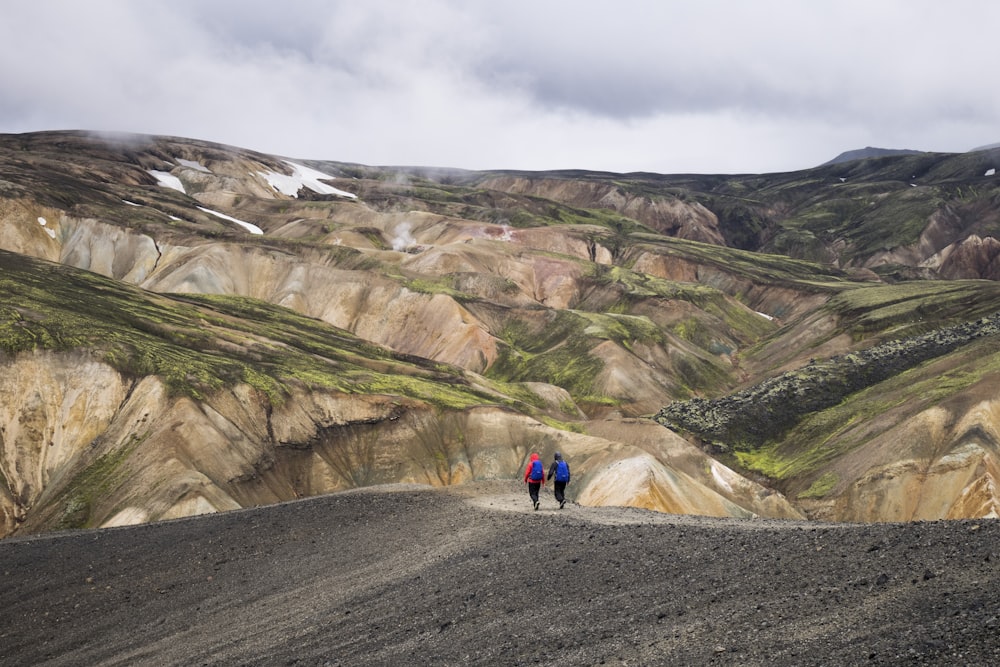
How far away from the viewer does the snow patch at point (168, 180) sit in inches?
7456

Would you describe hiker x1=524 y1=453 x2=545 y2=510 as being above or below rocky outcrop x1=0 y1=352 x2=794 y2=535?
above

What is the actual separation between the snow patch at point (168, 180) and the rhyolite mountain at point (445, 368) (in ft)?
61.6

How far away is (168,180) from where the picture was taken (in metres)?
194

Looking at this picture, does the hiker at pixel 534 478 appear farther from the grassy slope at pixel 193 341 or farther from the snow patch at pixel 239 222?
the snow patch at pixel 239 222

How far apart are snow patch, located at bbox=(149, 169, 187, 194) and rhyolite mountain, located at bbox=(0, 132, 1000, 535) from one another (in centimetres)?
1879

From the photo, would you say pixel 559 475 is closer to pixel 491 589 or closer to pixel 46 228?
pixel 491 589

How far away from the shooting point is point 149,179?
602 feet

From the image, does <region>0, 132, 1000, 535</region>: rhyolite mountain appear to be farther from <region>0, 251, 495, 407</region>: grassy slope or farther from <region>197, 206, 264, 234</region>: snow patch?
<region>197, 206, 264, 234</region>: snow patch

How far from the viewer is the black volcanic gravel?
11.3 meters

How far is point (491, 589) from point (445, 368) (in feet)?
201

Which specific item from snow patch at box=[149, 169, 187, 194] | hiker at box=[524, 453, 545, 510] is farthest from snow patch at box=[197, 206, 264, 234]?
hiker at box=[524, 453, 545, 510]

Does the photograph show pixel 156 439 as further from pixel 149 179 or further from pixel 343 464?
pixel 149 179

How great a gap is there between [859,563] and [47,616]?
21.0 meters

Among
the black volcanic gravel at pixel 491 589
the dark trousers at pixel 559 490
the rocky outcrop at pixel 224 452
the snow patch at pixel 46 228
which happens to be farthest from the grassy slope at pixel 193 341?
the snow patch at pixel 46 228
